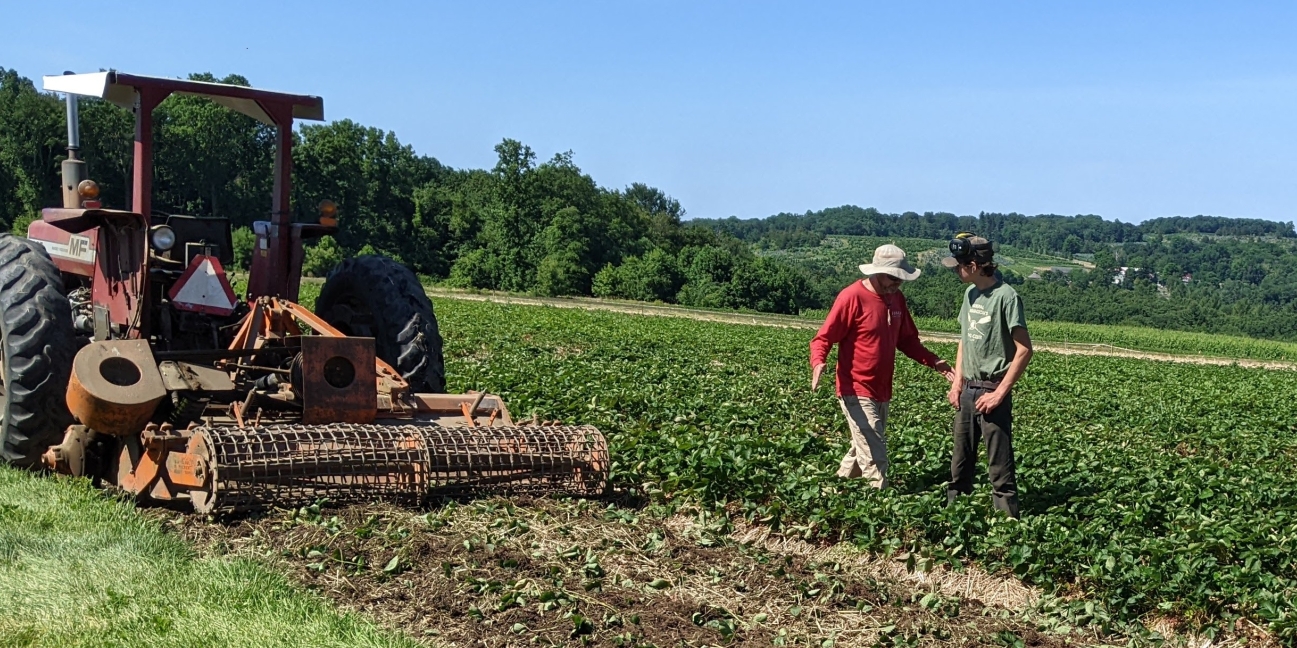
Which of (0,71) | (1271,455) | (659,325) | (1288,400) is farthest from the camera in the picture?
(0,71)

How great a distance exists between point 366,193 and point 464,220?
46.3 m

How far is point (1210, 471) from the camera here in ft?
32.2

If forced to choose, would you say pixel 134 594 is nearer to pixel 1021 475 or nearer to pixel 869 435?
pixel 869 435

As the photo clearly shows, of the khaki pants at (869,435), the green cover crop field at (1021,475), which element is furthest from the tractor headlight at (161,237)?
the khaki pants at (869,435)

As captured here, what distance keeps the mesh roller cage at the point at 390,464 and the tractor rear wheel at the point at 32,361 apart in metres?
1.31

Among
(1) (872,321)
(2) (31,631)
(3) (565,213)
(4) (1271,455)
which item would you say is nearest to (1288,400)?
(4) (1271,455)

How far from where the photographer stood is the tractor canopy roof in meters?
7.57

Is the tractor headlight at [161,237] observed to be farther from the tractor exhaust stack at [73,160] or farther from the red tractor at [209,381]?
the tractor exhaust stack at [73,160]

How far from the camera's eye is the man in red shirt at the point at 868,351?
7.71 meters

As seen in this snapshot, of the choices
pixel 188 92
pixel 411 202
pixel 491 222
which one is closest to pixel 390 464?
pixel 188 92

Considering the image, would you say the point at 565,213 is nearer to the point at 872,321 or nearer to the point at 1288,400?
the point at 1288,400

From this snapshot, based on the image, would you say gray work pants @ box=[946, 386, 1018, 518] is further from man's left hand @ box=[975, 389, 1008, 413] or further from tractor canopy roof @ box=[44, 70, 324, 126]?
tractor canopy roof @ box=[44, 70, 324, 126]

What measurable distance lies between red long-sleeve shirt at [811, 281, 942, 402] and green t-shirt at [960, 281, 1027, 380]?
0.38 m

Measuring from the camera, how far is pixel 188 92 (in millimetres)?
8094
